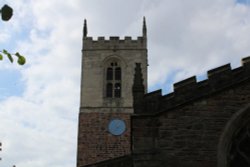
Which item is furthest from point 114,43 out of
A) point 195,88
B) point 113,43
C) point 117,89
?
point 195,88

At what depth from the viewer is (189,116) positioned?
9.69 meters

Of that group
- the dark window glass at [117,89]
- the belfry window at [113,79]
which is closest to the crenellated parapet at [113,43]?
the belfry window at [113,79]

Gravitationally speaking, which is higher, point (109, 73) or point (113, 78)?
point (109, 73)

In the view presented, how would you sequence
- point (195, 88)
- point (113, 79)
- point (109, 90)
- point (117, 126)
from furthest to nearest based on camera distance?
point (113, 79) < point (109, 90) < point (117, 126) < point (195, 88)

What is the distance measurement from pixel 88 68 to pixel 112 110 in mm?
3686

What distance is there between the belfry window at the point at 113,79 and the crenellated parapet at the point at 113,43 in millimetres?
1194

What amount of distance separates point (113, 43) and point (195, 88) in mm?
23503

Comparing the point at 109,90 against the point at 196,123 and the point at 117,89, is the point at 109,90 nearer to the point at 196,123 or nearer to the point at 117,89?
the point at 117,89

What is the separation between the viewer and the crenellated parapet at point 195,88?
9.83m

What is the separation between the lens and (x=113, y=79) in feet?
106

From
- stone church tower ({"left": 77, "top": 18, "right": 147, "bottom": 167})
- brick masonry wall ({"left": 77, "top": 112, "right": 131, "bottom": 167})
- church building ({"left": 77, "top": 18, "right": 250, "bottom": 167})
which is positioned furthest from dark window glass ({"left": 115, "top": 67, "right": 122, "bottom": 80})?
church building ({"left": 77, "top": 18, "right": 250, "bottom": 167})

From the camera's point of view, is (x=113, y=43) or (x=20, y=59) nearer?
(x=20, y=59)

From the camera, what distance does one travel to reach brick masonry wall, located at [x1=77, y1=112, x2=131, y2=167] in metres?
28.5

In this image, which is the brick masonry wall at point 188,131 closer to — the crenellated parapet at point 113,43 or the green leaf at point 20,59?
the green leaf at point 20,59
